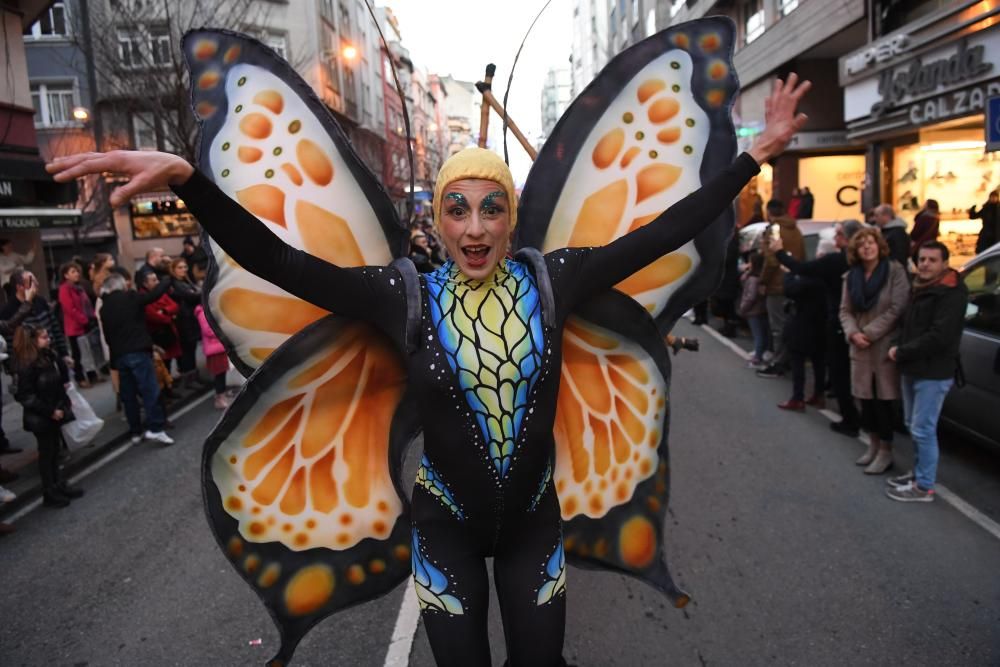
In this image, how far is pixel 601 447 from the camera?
2.41m

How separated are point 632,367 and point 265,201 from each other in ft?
4.14

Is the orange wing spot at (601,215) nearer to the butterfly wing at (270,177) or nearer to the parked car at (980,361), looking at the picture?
the butterfly wing at (270,177)

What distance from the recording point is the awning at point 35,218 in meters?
10.7

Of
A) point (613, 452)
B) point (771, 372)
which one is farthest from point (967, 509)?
point (771, 372)

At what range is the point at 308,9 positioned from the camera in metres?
28.3

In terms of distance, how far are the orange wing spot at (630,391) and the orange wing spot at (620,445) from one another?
93 mm

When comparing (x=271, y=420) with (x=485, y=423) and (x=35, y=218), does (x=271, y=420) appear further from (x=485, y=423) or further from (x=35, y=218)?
(x=35, y=218)

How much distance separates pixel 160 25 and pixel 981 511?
16.4 m

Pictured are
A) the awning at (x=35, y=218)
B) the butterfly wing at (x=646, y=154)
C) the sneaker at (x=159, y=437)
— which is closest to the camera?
the butterfly wing at (x=646, y=154)

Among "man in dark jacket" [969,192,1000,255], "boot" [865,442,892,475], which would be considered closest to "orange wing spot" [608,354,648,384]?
"boot" [865,442,892,475]

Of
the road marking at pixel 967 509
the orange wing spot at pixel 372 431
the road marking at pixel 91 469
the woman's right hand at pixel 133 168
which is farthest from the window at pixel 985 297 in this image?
the road marking at pixel 91 469

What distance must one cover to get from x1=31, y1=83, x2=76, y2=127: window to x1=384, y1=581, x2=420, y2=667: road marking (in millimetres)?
25155

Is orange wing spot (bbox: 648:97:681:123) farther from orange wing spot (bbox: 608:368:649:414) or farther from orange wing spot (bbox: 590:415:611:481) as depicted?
orange wing spot (bbox: 590:415:611:481)

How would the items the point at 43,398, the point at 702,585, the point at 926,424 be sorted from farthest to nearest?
1. the point at 43,398
2. the point at 926,424
3. the point at 702,585
